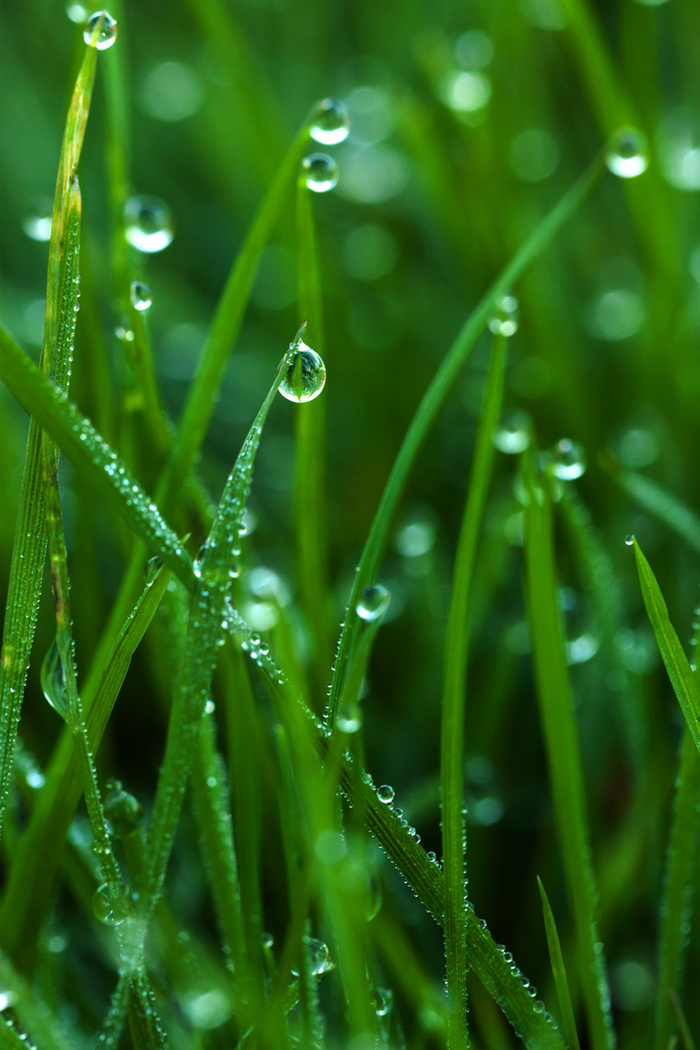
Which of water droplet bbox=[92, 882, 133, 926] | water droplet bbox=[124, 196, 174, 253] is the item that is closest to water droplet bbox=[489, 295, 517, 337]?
water droplet bbox=[124, 196, 174, 253]

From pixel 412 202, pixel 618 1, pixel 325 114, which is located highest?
pixel 618 1

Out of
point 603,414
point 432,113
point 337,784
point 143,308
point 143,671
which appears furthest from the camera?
point 432,113

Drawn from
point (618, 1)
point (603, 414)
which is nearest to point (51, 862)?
point (603, 414)

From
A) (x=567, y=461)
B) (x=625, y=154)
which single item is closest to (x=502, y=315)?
(x=567, y=461)

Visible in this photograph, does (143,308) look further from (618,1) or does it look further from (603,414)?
(618,1)

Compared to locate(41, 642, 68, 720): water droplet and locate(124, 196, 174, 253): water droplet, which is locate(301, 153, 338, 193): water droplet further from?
locate(41, 642, 68, 720): water droplet

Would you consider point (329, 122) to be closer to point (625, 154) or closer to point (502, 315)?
point (502, 315)
